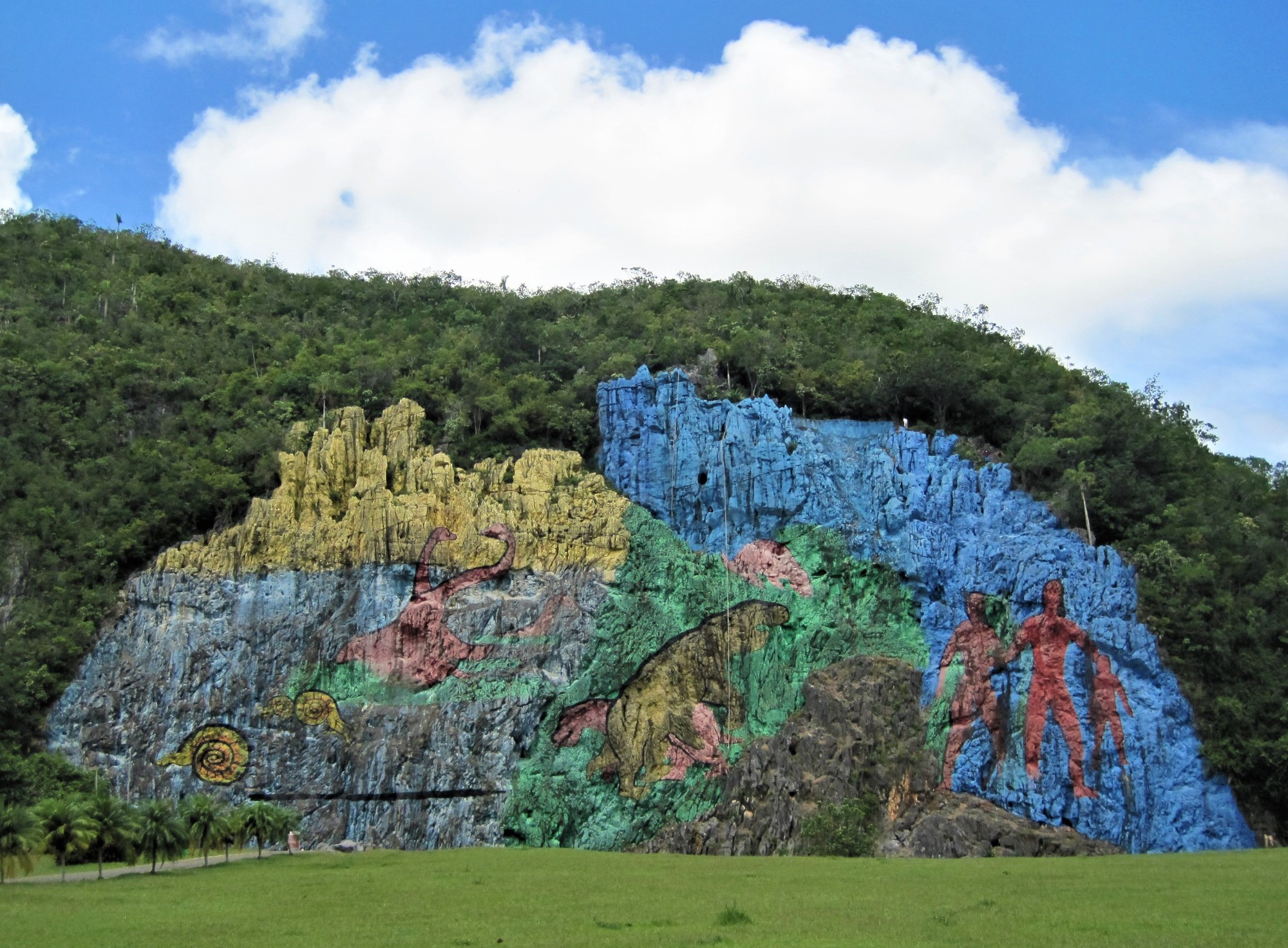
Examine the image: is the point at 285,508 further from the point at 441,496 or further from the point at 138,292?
the point at 138,292

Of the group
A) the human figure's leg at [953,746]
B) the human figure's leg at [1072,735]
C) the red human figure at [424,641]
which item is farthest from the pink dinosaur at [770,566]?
the human figure's leg at [1072,735]

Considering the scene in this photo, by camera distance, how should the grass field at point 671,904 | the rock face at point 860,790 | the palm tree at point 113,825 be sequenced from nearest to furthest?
1. the grass field at point 671,904
2. the palm tree at point 113,825
3. the rock face at point 860,790

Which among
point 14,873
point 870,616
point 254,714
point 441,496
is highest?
point 441,496

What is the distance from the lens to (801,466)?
37281 mm

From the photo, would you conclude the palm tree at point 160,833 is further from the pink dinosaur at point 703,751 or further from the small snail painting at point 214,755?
the pink dinosaur at point 703,751

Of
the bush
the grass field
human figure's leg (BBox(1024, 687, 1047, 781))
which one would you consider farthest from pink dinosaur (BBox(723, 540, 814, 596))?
the grass field

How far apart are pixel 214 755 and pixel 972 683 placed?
1927cm

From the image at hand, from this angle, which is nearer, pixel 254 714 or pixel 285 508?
pixel 254 714

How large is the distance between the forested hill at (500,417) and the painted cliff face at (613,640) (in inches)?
65.2

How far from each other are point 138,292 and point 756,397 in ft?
83.1

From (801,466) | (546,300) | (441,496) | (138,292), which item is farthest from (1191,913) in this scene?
(138,292)

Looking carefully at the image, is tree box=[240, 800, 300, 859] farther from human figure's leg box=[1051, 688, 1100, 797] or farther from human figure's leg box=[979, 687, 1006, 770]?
human figure's leg box=[1051, 688, 1100, 797]

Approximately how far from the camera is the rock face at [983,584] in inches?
1261

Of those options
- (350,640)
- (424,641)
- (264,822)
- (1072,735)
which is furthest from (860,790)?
(264,822)
